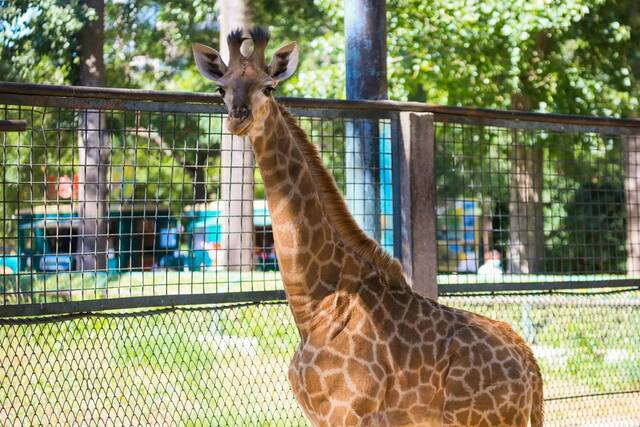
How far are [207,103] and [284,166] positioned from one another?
880mm

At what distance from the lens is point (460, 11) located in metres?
15.3

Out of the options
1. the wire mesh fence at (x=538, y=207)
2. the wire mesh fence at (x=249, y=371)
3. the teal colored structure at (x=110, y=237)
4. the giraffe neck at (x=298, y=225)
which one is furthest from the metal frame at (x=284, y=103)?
the wire mesh fence at (x=249, y=371)

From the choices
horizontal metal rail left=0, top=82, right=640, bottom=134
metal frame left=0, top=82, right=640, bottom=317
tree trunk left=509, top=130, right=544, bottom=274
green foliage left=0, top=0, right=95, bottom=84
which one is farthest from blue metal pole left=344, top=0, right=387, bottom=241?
green foliage left=0, top=0, right=95, bottom=84

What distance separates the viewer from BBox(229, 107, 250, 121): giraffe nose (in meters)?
4.31

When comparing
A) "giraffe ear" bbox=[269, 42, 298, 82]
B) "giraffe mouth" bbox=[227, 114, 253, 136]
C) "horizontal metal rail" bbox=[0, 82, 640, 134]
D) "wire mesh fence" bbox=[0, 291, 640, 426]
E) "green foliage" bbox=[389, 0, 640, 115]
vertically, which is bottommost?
"wire mesh fence" bbox=[0, 291, 640, 426]

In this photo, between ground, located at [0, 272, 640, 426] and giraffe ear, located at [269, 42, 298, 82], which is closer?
giraffe ear, located at [269, 42, 298, 82]

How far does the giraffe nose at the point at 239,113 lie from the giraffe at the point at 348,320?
0.05 meters

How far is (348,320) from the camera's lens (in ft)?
15.2

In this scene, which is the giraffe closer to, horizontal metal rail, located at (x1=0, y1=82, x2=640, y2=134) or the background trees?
horizontal metal rail, located at (x1=0, y1=82, x2=640, y2=134)

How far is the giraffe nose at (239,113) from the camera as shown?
431 cm

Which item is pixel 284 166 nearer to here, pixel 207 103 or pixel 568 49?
pixel 207 103

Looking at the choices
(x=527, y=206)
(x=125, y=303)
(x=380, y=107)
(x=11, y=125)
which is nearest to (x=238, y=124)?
(x=11, y=125)

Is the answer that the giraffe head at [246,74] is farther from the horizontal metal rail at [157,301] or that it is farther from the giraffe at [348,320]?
the horizontal metal rail at [157,301]

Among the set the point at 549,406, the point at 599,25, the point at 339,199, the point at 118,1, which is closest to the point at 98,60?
the point at 118,1
